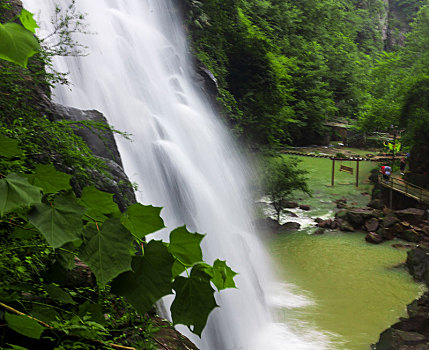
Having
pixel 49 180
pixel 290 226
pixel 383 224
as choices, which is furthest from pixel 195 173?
pixel 49 180

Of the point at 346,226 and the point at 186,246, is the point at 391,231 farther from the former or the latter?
the point at 186,246

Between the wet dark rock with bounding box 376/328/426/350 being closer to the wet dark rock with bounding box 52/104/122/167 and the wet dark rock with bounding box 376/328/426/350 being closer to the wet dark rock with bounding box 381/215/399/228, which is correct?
the wet dark rock with bounding box 52/104/122/167

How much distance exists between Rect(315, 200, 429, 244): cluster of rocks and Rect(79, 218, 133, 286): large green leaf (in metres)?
14.4

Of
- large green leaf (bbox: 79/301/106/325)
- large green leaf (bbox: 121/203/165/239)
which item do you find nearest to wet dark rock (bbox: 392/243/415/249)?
large green leaf (bbox: 79/301/106/325)

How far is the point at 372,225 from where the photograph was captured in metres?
15.1

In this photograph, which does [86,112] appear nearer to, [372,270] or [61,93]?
[61,93]

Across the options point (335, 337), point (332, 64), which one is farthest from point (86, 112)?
point (332, 64)

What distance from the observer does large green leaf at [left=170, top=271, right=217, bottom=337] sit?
77 cm

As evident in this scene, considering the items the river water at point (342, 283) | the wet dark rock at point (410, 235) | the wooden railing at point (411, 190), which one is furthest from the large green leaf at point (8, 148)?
the wooden railing at point (411, 190)

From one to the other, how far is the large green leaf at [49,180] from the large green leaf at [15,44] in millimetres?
224

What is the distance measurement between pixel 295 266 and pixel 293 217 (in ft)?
15.8

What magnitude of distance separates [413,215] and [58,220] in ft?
54.8

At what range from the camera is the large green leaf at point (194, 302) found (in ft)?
2.52

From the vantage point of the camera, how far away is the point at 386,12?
54906mm
